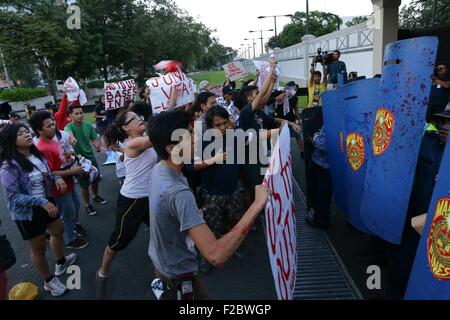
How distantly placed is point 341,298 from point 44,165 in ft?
9.42

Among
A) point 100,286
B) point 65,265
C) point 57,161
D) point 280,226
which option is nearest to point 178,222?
point 280,226

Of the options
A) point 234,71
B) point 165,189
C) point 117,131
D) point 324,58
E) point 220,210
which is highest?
point 324,58

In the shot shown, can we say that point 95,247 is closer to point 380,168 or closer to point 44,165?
point 44,165

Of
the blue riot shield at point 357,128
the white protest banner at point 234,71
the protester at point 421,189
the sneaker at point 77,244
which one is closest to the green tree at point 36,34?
the white protest banner at point 234,71

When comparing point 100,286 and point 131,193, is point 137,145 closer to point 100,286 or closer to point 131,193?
point 131,193

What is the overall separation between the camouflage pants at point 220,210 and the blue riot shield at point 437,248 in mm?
1896

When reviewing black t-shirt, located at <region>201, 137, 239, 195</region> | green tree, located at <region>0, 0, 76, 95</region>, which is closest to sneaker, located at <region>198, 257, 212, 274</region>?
black t-shirt, located at <region>201, 137, 239, 195</region>

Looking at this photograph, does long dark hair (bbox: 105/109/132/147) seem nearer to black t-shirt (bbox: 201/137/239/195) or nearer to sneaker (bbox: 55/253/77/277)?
black t-shirt (bbox: 201/137/239/195)

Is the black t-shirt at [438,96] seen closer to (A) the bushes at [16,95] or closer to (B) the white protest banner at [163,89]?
(B) the white protest banner at [163,89]

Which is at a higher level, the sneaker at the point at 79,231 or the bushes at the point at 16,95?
the bushes at the point at 16,95

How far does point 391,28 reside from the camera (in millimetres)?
8648

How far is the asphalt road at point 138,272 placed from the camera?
305 cm

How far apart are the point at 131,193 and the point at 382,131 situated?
6.60ft

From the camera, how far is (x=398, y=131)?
204 centimetres
